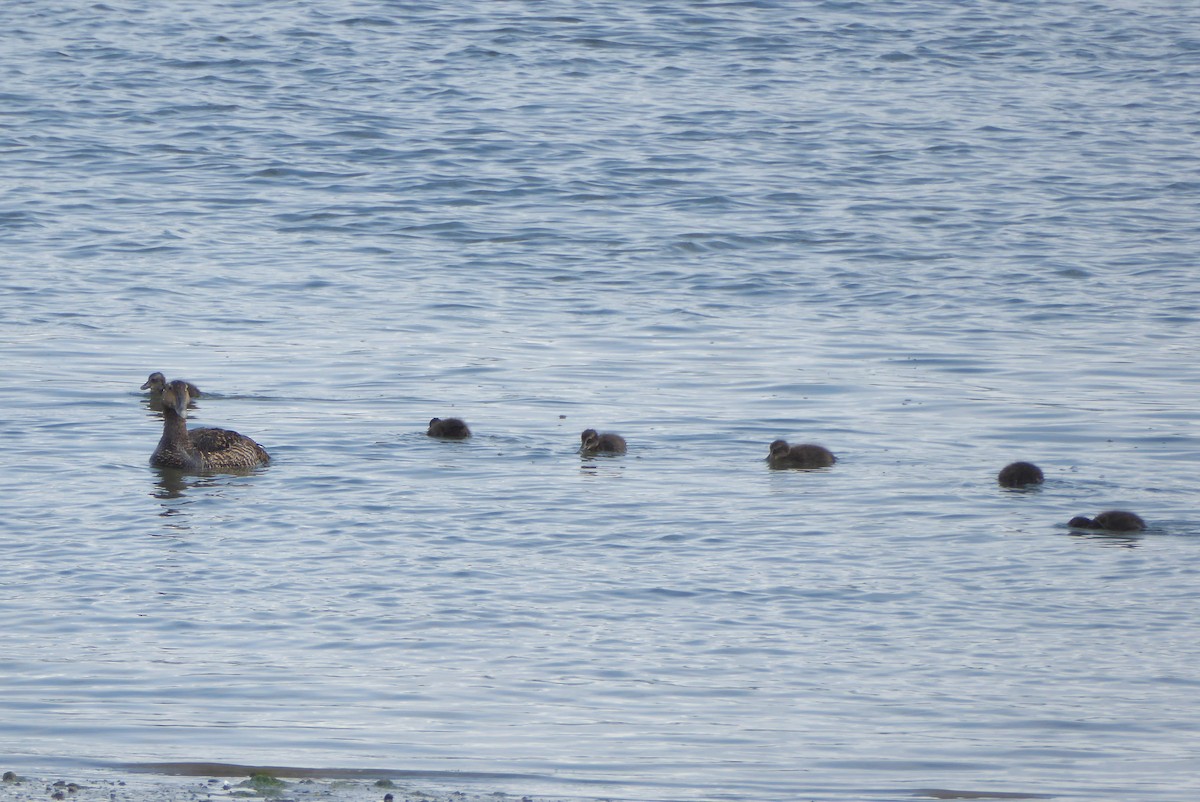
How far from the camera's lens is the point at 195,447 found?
534 inches

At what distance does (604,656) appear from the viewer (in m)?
8.56

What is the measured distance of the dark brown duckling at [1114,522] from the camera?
432 inches

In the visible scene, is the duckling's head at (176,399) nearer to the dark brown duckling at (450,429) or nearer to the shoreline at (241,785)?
the dark brown duckling at (450,429)

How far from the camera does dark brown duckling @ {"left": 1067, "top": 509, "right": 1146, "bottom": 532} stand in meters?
11.0

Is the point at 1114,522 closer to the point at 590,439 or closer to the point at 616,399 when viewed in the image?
the point at 590,439

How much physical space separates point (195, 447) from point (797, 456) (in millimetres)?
4561

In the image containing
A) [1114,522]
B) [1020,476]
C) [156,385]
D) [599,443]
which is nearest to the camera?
[1114,522]

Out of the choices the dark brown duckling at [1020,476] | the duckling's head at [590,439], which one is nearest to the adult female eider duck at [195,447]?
the duckling's head at [590,439]

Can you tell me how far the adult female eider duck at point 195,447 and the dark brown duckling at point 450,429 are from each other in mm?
1308

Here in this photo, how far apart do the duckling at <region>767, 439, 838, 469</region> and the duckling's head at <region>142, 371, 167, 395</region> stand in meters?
5.72

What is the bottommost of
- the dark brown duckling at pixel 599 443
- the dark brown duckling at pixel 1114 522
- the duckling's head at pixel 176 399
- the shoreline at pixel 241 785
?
the shoreline at pixel 241 785

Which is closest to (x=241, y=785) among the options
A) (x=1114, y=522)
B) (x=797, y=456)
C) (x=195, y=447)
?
(x=1114, y=522)

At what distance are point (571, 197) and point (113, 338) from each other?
10.2 metres

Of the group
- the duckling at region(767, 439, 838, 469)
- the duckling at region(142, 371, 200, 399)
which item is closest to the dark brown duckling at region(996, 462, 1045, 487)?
the duckling at region(767, 439, 838, 469)
